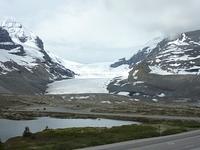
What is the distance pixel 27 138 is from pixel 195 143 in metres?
23.6

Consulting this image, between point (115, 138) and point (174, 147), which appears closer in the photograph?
point (174, 147)

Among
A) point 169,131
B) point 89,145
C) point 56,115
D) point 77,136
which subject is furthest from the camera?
point 56,115

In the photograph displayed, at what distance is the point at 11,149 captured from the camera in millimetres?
53062

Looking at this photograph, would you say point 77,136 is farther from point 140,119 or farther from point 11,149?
point 140,119

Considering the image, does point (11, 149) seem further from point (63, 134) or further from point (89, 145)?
point (63, 134)

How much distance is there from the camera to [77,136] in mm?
68750

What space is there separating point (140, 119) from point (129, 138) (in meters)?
77.5

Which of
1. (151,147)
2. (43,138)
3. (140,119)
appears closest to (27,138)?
(43,138)

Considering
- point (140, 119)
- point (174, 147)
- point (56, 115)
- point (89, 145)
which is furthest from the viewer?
point (56, 115)

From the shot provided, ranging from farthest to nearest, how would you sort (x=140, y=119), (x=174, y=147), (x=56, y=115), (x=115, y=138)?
1. (x=56, y=115)
2. (x=140, y=119)
3. (x=115, y=138)
4. (x=174, y=147)

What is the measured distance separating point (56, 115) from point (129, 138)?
4659 inches

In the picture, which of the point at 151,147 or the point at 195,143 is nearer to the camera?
the point at 151,147

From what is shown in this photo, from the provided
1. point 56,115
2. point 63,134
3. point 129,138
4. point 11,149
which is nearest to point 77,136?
point 63,134

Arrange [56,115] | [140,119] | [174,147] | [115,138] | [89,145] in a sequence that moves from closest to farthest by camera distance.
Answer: [174,147], [89,145], [115,138], [140,119], [56,115]
